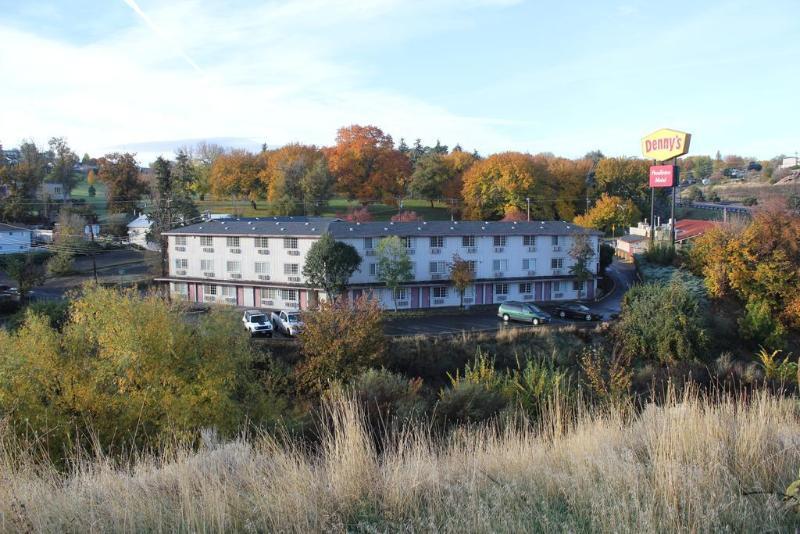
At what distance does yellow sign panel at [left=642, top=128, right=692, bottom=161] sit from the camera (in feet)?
140

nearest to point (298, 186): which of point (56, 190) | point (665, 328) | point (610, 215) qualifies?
point (610, 215)

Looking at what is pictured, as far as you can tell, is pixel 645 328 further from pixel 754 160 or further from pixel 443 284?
pixel 754 160

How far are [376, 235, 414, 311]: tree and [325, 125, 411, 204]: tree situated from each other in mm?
30588

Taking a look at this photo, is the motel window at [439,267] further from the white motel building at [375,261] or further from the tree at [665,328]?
the tree at [665,328]

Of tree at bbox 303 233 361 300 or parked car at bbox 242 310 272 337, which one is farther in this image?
tree at bbox 303 233 361 300

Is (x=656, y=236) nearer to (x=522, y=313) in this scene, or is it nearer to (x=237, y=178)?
(x=522, y=313)

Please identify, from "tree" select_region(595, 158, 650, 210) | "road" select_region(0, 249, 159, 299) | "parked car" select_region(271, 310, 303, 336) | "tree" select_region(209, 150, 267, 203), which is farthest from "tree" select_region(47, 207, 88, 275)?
"tree" select_region(595, 158, 650, 210)

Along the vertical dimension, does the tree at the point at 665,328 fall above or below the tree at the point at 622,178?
below

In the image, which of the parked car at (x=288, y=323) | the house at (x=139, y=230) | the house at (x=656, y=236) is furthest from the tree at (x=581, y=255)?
the house at (x=139, y=230)

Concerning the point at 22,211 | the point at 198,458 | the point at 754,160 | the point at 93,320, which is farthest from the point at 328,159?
the point at 754,160

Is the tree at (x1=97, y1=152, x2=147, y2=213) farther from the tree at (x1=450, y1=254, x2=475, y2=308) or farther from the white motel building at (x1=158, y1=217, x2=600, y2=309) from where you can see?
the tree at (x1=450, y1=254, x2=475, y2=308)

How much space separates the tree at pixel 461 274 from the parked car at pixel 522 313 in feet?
9.23

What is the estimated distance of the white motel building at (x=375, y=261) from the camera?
3275 centimetres

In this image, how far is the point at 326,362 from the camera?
70.5 ft
